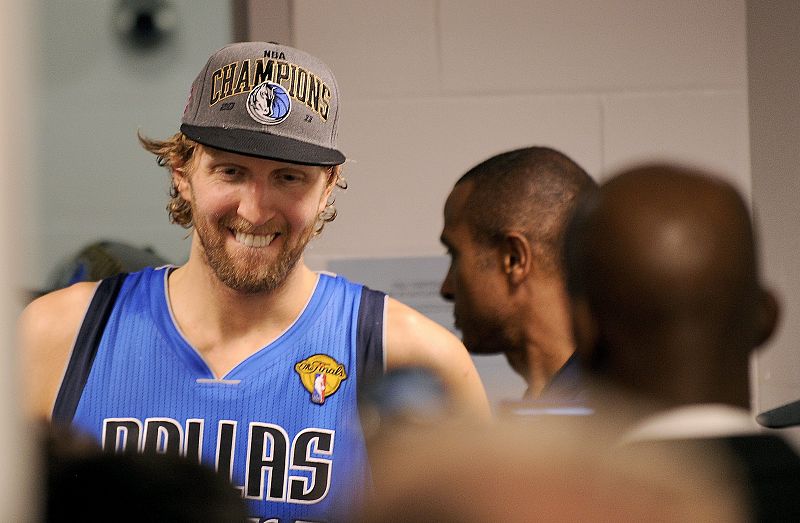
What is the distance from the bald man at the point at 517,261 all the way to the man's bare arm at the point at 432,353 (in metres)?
0.08

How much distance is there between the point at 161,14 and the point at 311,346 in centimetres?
85

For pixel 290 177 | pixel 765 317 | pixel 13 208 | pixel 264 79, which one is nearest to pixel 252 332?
pixel 290 177

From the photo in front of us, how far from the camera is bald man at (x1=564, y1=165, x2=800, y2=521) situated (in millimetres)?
634

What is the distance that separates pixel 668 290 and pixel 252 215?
858 mm

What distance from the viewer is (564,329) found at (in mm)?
1496

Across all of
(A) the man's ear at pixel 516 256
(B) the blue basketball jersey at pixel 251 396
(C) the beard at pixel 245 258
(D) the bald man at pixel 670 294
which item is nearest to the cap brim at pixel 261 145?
(C) the beard at pixel 245 258

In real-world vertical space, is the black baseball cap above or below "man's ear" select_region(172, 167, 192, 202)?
above

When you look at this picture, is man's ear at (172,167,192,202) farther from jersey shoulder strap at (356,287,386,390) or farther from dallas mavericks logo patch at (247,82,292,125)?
jersey shoulder strap at (356,287,386,390)

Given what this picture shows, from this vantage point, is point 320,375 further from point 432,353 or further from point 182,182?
point 182,182

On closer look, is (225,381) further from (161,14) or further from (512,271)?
(161,14)

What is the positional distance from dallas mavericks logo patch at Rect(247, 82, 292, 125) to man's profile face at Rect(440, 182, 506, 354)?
0.41m

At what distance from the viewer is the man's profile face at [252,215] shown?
1.43m

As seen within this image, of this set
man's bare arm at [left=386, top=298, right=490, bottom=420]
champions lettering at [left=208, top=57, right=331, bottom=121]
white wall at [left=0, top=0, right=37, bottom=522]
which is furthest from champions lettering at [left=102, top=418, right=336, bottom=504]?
white wall at [left=0, top=0, right=37, bottom=522]

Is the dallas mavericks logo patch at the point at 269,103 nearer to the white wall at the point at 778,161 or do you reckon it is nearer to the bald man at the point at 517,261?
the bald man at the point at 517,261
